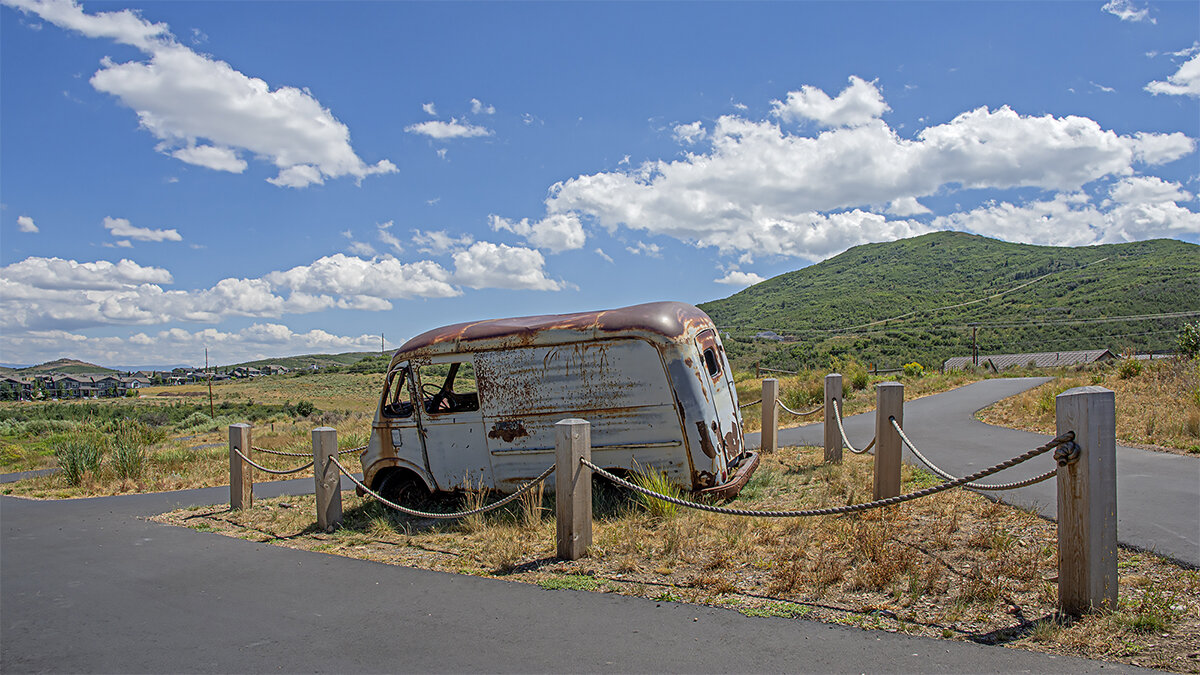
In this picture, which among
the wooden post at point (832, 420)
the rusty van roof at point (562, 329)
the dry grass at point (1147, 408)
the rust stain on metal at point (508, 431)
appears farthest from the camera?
the dry grass at point (1147, 408)

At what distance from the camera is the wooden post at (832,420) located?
9625 mm

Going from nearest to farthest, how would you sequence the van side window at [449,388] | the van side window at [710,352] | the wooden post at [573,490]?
1. the wooden post at [573,490]
2. the van side window at [710,352]
3. the van side window at [449,388]

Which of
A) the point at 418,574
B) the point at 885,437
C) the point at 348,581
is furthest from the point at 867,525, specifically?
the point at 348,581

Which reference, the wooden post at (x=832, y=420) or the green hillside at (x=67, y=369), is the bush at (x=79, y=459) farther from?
the green hillside at (x=67, y=369)

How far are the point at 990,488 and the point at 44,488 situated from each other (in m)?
15.8

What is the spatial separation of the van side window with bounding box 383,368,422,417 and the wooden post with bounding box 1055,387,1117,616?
6908 mm

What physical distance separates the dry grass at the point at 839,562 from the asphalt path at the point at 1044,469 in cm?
65

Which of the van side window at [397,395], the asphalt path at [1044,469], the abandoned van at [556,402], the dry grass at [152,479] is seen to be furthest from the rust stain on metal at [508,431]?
the dry grass at [152,479]

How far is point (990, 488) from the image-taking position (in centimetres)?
481

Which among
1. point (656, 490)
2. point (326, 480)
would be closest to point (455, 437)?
point (326, 480)

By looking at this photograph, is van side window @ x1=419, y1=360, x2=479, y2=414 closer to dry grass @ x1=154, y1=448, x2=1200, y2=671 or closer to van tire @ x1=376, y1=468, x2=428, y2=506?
van tire @ x1=376, y1=468, x2=428, y2=506

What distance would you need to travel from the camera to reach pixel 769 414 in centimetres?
1166

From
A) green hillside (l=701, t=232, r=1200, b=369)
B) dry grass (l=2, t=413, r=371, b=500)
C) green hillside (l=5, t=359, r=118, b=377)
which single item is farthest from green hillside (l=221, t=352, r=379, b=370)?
dry grass (l=2, t=413, r=371, b=500)

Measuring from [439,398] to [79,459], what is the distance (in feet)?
29.4
